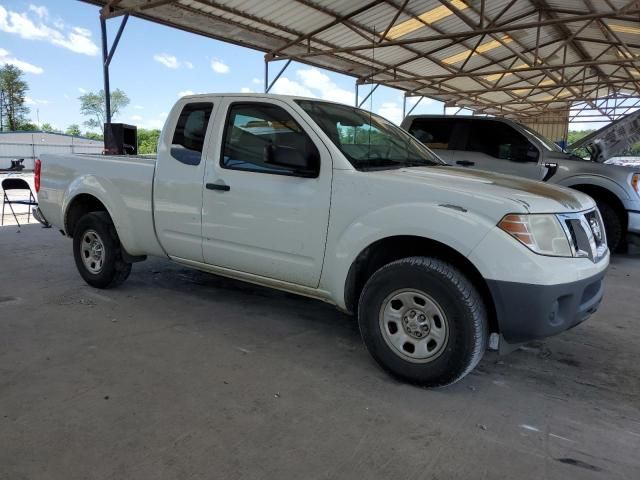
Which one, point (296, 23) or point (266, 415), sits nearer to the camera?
point (266, 415)

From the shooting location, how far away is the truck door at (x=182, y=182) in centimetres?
395

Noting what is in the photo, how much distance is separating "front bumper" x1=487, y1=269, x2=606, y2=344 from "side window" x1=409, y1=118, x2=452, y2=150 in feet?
19.1

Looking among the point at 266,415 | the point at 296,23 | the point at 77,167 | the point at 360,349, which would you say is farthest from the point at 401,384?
the point at 296,23

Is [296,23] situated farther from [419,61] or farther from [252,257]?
[252,257]

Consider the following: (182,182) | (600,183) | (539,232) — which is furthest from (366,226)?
(600,183)

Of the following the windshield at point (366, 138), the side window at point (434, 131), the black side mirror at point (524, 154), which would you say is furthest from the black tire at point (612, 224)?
the windshield at point (366, 138)

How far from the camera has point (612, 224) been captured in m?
6.96

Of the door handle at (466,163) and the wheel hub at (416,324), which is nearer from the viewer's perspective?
the wheel hub at (416,324)

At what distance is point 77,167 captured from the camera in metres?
4.84

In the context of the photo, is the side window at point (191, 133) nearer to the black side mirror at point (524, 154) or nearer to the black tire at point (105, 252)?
the black tire at point (105, 252)

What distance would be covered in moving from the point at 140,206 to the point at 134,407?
2.14m

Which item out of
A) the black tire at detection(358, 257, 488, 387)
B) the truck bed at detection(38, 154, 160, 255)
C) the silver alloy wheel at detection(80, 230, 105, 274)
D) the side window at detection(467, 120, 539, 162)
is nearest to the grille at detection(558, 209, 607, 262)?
the black tire at detection(358, 257, 488, 387)

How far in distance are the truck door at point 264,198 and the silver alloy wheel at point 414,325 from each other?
2.03 ft

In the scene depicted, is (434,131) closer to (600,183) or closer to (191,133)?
(600,183)
